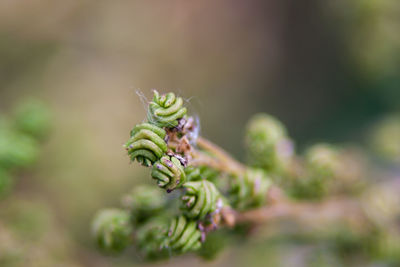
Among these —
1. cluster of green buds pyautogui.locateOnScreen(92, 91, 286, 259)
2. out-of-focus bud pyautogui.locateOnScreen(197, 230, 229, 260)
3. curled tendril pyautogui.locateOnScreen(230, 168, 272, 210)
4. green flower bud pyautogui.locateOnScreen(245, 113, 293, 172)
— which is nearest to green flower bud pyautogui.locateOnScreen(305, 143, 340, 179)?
green flower bud pyautogui.locateOnScreen(245, 113, 293, 172)

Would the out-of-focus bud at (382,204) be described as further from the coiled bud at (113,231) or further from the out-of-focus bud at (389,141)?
the coiled bud at (113,231)

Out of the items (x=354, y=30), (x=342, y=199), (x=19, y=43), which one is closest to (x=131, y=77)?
(x=19, y=43)

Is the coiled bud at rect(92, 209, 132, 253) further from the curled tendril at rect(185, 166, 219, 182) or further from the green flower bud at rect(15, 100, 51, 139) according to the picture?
the green flower bud at rect(15, 100, 51, 139)

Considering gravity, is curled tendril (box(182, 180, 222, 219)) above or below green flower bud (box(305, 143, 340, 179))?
below

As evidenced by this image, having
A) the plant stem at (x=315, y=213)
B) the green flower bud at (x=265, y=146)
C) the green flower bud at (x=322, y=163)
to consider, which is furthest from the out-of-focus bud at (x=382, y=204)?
the green flower bud at (x=265, y=146)

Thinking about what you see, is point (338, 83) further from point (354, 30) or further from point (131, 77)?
point (131, 77)
